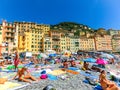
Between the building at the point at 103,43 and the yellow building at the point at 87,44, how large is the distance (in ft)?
9.50

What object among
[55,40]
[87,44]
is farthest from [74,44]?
[55,40]

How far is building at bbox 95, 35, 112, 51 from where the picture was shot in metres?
106

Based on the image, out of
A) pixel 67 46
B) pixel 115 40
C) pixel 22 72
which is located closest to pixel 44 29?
pixel 67 46

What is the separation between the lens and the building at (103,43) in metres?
106

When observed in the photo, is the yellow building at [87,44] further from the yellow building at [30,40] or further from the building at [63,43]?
the yellow building at [30,40]

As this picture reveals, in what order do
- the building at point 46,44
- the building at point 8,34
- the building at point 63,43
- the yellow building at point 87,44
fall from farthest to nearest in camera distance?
the yellow building at point 87,44
the building at point 63,43
the building at point 46,44
the building at point 8,34

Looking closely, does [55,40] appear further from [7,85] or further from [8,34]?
[7,85]

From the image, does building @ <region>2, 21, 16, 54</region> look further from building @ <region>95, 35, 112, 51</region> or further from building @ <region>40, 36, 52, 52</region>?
building @ <region>95, 35, 112, 51</region>

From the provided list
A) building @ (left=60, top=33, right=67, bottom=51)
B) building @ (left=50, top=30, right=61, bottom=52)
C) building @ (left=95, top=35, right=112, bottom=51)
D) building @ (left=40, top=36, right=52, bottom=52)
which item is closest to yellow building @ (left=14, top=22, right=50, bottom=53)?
building @ (left=40, top=36, right=52, bottom=52)

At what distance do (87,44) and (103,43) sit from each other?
1260 cm

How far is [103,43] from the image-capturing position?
10894 centimetres

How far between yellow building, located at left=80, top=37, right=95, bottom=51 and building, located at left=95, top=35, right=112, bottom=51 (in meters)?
2.89

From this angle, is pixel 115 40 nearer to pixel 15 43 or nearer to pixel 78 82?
pixel 15 43

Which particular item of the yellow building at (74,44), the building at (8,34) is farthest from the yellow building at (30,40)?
the yellow building at (74,44)
